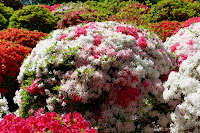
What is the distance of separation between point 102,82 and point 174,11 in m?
10.1

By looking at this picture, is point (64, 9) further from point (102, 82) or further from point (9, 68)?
point (102, 82)

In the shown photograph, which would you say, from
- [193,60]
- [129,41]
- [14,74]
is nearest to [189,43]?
[193,60]

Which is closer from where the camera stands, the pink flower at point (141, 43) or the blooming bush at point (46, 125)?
the blooming bush at point (46, 125)

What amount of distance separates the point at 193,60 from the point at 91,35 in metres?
2.53

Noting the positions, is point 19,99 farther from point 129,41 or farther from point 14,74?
point 129,41

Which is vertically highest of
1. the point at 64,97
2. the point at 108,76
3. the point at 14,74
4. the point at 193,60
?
the point at 193,60

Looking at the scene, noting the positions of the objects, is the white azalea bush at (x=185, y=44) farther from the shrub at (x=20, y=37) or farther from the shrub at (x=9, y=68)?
the shrub at (x=20, y=37)

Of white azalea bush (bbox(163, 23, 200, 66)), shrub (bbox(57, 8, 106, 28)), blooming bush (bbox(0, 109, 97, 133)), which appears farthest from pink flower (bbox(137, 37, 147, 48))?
shrub (bbox(57, 8, 106, 28))

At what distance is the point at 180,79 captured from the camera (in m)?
3.94

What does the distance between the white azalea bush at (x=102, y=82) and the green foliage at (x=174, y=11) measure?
822 centimetres

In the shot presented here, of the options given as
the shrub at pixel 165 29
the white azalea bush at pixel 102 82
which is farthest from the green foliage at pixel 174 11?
the white azalea bush at pixel 102 82

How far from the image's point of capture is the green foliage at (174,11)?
11992 mm

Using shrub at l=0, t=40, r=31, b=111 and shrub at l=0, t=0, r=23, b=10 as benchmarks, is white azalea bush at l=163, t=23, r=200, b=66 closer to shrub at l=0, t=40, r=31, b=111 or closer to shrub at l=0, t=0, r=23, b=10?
shrub at l=0, t=40, r=31, b=111

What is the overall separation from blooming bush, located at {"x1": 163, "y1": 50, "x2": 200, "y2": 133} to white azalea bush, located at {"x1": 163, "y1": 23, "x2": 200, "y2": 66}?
1.63m
